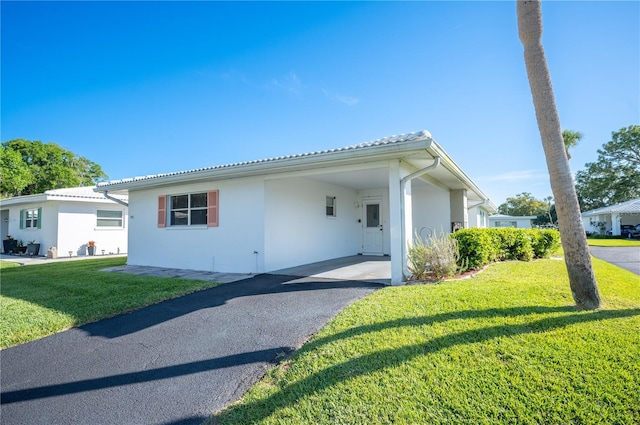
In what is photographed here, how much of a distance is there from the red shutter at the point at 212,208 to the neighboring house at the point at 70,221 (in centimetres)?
755

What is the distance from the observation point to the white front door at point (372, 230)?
1250cm

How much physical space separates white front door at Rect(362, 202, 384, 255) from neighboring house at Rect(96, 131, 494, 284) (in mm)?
42

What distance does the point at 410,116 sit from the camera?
34.7 feet

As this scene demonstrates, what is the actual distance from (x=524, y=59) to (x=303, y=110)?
28.9 feet

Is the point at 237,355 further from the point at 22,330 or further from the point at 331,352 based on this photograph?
the point at 22,330

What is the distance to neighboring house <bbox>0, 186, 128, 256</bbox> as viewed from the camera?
1456cm

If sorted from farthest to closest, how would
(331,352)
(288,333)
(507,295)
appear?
(507,295) < (288,333) < (331,352)

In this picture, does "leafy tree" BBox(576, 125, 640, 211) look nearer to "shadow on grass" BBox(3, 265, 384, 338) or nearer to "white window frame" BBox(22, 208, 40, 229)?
"shadow on grass" BBox(3, 265, 384, 338)

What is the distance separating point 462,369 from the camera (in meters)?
2.75

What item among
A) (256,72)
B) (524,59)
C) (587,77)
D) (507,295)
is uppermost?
(256,72)

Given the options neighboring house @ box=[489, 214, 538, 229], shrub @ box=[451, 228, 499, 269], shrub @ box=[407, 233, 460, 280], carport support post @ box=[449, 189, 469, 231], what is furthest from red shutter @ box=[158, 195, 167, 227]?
neighboring house @ box=[489, 214, 538, 229]

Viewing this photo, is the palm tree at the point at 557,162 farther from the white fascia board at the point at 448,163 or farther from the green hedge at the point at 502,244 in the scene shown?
the green hedge at the point at 502,244

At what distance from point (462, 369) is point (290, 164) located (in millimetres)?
5477

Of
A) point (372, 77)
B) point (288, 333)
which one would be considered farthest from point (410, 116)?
point (288, 333)
